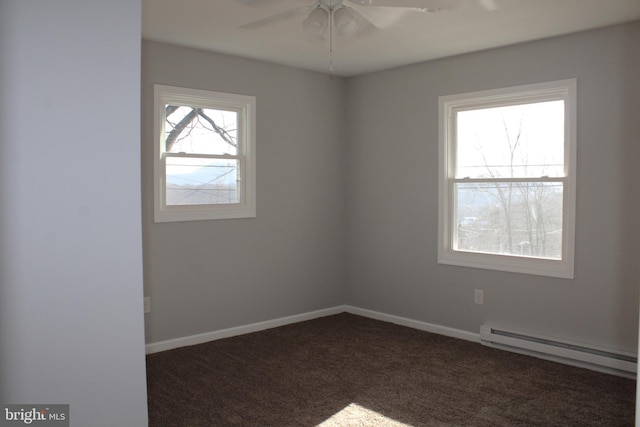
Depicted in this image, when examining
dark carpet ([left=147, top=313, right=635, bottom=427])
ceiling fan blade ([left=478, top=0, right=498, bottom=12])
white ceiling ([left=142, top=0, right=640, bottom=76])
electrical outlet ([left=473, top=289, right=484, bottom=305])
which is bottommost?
dark carpet ([left=147, top=313, right=635, bottom=427])

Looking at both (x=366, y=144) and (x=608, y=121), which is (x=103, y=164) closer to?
(x=608, y=121)

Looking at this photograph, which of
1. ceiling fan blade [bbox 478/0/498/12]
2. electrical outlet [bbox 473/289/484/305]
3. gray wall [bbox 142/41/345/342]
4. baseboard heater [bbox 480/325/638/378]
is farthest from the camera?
electrical outlet [bbox 473/289/484/305]

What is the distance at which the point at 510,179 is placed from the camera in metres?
4.38

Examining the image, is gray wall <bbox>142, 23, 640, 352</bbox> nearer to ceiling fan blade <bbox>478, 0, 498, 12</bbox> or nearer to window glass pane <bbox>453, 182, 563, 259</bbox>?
window glass pane <bbox>453, 182, 563, 259</bbox>

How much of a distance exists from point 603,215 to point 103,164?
11.2 ft

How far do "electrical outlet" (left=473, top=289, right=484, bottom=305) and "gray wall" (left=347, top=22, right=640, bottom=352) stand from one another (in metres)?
0.04

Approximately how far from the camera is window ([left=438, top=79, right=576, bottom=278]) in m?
4.07

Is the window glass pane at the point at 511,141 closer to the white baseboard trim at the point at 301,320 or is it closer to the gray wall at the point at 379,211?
the gray wall at the point at 379,211

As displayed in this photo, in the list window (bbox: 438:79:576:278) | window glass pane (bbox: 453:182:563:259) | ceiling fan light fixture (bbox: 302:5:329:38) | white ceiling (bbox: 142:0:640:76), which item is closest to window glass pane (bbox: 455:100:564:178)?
window (bbox: 438:79:576:278)

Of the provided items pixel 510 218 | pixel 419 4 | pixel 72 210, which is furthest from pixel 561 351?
pixel 72 210

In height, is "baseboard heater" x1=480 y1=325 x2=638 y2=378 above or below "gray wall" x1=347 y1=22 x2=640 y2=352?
below

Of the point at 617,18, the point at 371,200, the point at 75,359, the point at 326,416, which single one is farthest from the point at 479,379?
the point at 75,359

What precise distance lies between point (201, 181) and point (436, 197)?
6.72ft

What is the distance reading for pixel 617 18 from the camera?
3.59 metres
